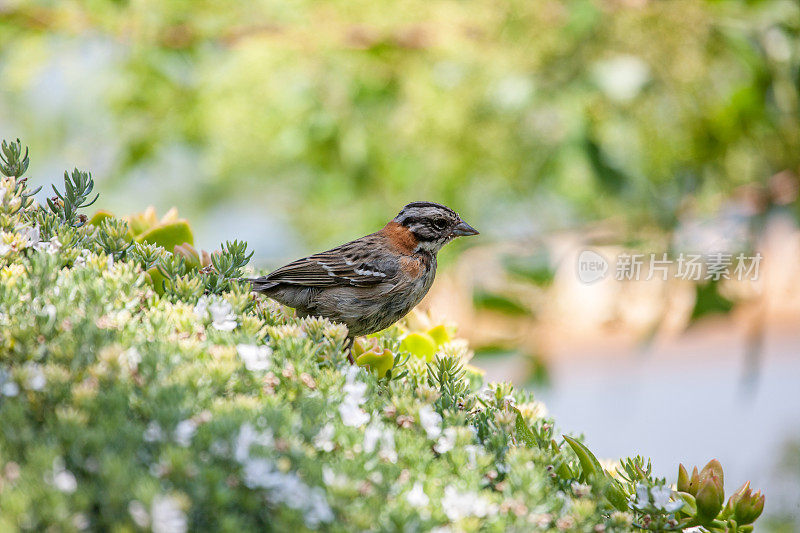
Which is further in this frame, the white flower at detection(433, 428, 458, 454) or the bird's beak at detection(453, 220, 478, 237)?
the bird's beak at detection(453, 220, 478, 237)

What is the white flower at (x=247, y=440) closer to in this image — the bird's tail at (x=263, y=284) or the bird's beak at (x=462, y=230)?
the bird's tail at (x=263, y=284)

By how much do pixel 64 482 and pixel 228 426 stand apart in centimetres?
21

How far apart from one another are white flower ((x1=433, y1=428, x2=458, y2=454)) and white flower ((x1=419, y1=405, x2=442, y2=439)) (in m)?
0.02

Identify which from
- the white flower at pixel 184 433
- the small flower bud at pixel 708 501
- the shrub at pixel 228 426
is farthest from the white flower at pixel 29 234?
the small flower bud at pixel 708 501

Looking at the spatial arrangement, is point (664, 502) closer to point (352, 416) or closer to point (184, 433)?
point (352, 416)

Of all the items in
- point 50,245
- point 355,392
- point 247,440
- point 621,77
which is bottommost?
point 247,440

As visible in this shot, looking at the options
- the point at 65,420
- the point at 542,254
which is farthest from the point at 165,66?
the point at 65,420

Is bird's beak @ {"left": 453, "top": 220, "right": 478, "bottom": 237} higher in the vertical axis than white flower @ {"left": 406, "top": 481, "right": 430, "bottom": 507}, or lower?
higher

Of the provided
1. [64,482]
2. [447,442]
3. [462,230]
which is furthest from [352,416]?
[462,230]

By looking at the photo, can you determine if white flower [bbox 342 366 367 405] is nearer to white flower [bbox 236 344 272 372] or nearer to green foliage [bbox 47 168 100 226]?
white flower [bbox 236 344 272 372]

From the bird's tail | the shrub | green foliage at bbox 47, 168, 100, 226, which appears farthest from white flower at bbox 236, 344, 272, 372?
the bird's tail

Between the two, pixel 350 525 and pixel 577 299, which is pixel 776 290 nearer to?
pixel 577 299

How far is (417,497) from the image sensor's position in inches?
43.8

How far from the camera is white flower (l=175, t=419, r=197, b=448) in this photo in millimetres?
1066
